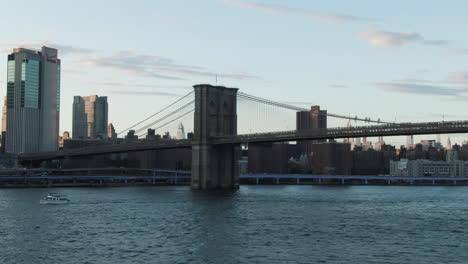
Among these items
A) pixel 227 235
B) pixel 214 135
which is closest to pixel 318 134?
pixel 214 135

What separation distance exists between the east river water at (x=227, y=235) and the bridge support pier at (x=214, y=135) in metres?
29.7

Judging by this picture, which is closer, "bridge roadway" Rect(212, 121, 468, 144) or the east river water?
the east river water

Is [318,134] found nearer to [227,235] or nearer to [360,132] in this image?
[360,132]

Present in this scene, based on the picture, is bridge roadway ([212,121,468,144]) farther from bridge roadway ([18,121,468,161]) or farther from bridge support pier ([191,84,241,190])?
bridge support pier ([191,84,241,190])

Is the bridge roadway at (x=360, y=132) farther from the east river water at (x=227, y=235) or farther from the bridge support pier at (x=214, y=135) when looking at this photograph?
the east river water at (x=227, y=235)

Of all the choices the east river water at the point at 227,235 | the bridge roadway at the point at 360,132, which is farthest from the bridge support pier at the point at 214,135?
the east river water at the point at 227,235

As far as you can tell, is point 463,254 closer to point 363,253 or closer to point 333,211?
point 363,253

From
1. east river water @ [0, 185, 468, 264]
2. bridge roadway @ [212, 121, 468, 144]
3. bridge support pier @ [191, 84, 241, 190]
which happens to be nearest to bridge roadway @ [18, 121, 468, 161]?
bridge roadway @ [212, 121, 468, 144]

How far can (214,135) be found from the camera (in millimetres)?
97125

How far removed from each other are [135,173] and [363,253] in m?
154

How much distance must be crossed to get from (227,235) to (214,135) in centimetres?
5430

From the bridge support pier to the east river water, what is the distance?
29727 mm

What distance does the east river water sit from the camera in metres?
34.8

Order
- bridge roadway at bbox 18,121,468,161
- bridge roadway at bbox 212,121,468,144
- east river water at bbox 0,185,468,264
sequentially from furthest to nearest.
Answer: bridge roadway at bbox 18,121,468,161, bridge roadway at bbox 212,121,468,144, east river water at bbox 0,185,468,264
